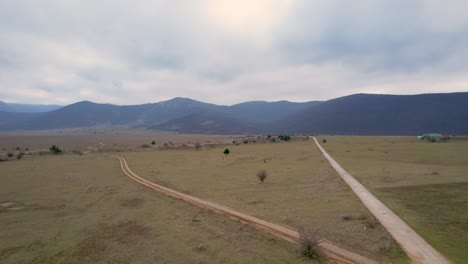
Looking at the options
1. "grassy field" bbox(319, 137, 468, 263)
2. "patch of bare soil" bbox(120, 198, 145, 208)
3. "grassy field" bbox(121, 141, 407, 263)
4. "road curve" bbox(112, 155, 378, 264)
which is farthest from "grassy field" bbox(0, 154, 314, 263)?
"grassy field" bbox(319, 137, 468, 263)

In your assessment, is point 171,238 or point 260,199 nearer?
point 171,238

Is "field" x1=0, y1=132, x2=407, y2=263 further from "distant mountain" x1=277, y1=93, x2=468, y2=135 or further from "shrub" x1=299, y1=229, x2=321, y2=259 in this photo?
"distant mountain" x1=277, y1=93, x2=468, y2=135

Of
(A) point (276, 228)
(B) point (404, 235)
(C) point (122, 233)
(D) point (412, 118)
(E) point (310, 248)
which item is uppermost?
(D) point (412, 118)

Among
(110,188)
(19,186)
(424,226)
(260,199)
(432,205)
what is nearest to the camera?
(424,226)

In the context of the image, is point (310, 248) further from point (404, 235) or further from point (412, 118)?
point (412, 118)

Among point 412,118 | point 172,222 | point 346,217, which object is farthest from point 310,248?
point 412,118

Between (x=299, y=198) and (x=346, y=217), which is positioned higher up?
(x=346, y=217)

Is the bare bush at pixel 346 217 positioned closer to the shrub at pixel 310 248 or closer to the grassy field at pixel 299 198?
the grassy field at pixel 299 198

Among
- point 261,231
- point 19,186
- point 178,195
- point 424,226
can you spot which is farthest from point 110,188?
point 424,226

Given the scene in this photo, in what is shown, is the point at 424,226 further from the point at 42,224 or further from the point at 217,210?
the point at 42,224
